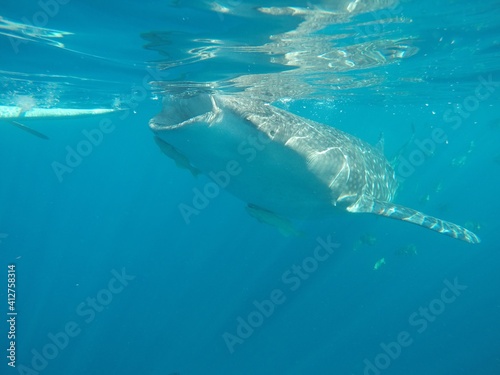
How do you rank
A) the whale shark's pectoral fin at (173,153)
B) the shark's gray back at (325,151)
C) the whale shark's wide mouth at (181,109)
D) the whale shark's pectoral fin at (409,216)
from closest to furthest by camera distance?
the shark's gray back at (325,151)
the whale shark's wide mouth at (181,109)
the whale shark's pectoral fin at (173,153)
the whale shark's pectoral fin at (409,216)

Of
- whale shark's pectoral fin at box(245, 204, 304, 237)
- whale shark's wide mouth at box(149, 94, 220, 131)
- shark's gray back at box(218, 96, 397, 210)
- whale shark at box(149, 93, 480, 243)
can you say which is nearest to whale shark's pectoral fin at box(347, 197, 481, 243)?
whale shark at box(149, 93, 480, 243)

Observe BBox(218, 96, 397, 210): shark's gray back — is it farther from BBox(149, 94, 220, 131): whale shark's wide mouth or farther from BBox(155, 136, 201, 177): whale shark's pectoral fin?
BBox(155, 136, 201, 177): whale shark's pectoral fin

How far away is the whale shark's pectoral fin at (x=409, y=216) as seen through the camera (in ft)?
21.6

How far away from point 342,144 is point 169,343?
44.6 ft

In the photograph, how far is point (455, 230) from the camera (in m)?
6.78

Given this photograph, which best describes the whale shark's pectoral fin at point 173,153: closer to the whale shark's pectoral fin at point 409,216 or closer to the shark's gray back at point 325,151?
the shark's gray back at point 325,151

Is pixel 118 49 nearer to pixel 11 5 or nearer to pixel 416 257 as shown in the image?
pixel 11 5

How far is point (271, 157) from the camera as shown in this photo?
212 inches

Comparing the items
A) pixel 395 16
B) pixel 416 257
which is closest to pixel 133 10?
pixel 395 16

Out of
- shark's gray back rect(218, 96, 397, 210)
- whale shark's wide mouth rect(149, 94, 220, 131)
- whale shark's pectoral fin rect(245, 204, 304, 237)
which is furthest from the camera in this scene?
whale shark's pectoral fin rect(245, 204, 304, 237)

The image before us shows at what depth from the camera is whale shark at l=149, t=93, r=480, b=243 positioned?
4.84 m

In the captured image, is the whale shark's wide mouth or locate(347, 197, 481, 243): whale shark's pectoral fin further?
locate(347, 197, 481, 243): whale shark's pectoral fin

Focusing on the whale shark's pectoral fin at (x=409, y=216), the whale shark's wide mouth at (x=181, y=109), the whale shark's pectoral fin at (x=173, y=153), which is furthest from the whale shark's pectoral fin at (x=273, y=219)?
the whale shark's wide mouth at (x=181, y=109)

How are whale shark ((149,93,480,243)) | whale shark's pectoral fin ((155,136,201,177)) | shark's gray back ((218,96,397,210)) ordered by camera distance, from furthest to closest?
1. whale shark's pectoral fin ((155,136,201,177))
2. shark's gray back ((218,96,397,210))
3. whale shark ((149,93,480,243))
